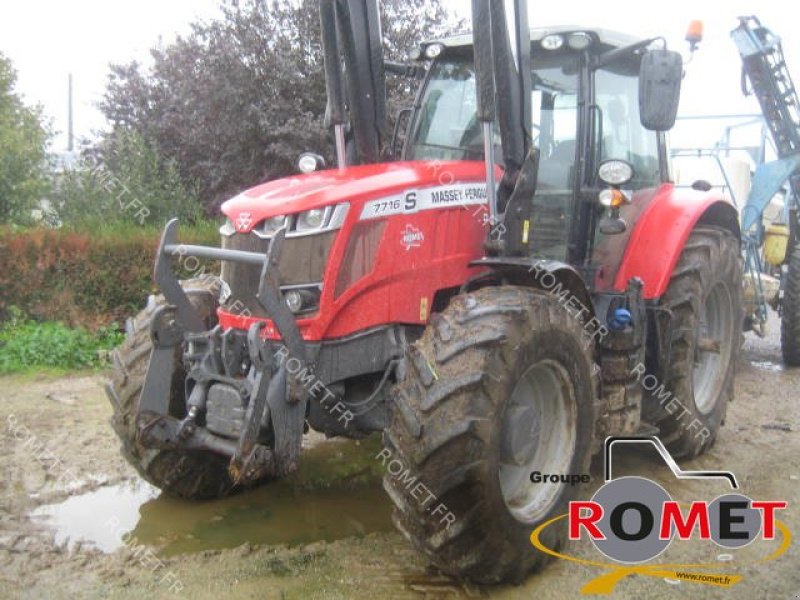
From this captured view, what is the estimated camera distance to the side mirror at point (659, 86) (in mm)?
4070

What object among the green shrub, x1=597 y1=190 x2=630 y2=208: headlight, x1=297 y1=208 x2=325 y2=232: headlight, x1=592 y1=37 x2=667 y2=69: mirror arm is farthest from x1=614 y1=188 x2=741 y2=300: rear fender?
the green shrub

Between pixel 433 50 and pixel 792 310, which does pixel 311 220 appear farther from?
pixel 792 310

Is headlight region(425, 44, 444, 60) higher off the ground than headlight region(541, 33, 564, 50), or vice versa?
headlight region(425, 44, 444, 60)

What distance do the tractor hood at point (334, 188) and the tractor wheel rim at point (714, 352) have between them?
2.47 m

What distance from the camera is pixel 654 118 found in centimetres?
418

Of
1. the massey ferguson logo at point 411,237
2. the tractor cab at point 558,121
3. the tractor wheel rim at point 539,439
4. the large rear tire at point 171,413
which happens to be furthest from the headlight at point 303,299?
the tractor cab at point 558,121

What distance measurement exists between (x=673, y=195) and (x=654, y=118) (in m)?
1.16

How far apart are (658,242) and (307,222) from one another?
2.32 m

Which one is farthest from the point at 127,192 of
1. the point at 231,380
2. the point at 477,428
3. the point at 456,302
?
the point at 477,428

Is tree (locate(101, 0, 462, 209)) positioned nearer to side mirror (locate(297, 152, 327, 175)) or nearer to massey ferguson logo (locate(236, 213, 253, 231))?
side mirror (locate(297, 152, 327, 175))

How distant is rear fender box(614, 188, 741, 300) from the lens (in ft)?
15.4

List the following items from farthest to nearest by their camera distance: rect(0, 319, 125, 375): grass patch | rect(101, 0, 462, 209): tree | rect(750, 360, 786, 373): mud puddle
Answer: rect(101, 0, 462, 209): tree < rect(750, 360, 786, 373): mud puddle < rect(0, 319, 125, 375): grass patch

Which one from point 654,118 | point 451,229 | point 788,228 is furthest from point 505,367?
point 788,228

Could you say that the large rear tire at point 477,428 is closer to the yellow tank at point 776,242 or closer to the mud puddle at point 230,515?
the mud puddle at point 230,515
